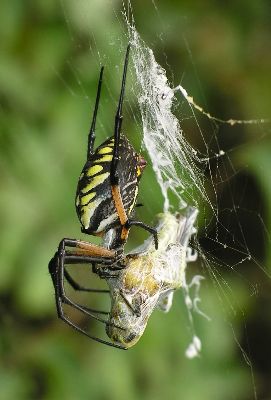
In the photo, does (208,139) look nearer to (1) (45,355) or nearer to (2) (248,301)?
(2) (248,301)

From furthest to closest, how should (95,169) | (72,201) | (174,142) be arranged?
(72,201) < (174,142) < (95,169)

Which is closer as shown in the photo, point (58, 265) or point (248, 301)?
point (58, 265)

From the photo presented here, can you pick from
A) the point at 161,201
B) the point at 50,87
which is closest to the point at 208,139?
the point at 161,201

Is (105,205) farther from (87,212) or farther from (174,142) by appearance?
(174,142)

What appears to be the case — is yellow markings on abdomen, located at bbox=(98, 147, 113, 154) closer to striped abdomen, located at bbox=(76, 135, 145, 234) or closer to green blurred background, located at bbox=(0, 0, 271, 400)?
striped abdomen, located at bbox=(76, 135, 145, 234)

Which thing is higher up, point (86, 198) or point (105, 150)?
point (105, 150)

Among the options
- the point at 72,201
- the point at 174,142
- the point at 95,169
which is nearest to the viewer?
the point at 95,169

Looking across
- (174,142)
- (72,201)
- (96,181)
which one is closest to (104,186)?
(96,181)

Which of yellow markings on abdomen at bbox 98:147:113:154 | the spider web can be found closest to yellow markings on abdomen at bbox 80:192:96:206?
yellow markings on abdomen at bbox 98:147:113:154
